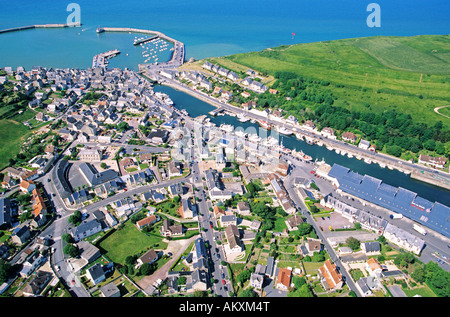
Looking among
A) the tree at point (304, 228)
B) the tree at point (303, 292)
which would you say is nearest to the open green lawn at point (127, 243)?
the tree at point (303, 292)

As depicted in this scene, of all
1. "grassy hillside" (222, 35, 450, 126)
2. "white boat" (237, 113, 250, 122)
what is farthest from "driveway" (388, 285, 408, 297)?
"grassy hillside" (222, 35, 450, 126)

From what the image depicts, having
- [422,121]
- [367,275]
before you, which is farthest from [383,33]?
[367,275]

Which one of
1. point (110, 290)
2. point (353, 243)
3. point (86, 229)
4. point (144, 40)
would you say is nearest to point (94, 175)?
point (86, 229)

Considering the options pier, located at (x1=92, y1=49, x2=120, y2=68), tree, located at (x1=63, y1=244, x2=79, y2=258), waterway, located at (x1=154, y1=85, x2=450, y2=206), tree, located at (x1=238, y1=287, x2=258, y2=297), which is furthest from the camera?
pier, located at (x1=92, y1=49, x2=120, y2=68)

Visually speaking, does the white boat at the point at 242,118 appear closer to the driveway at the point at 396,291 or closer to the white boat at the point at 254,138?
the white boat at the point at 254,138

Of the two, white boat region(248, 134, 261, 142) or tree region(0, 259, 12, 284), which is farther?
white boat region(248, 134, 261, 142)

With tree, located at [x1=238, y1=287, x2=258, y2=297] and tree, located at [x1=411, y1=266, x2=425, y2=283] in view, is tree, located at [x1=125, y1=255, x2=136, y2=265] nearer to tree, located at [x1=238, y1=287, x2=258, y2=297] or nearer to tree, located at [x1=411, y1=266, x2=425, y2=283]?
tree, located at [x1=238, y1=287, x2=258, y2=297]

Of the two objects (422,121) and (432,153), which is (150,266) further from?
(422,121)
